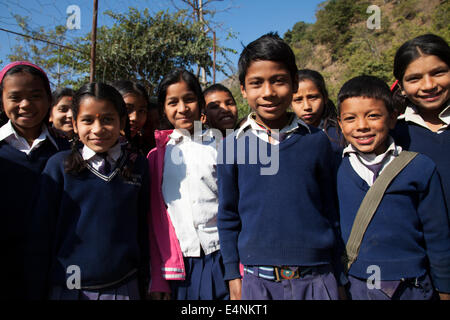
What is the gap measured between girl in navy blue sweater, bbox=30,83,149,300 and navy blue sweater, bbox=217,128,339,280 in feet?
1.69

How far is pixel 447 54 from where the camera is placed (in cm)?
162

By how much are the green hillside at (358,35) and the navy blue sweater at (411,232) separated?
18.5 metres

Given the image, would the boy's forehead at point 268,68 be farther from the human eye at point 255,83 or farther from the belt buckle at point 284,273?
the belt buckle at point 284,273

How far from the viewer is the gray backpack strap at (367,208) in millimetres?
1426

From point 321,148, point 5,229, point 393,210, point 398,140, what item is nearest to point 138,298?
point 5,229

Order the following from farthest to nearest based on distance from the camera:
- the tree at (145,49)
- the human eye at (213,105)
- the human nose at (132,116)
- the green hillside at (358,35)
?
the green hillside at (358,35) → the tree at (145,49) → the human eye at (213,105) → the human nose at (132,116)

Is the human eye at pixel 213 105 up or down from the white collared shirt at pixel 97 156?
up

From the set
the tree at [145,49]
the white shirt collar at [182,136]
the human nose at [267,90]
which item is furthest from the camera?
the tree at [145,49]

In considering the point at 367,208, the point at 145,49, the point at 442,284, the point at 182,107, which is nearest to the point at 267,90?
the point at 182,107

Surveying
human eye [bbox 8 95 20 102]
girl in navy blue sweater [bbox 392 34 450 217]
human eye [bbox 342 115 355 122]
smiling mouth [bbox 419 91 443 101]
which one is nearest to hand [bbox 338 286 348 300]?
girl in navy blue sweater [bbox 392 34 450 217]

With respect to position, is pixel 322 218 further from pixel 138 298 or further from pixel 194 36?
pixel 194 36

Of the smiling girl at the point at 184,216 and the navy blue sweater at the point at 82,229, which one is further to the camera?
the smiling girl at the point at 184,216

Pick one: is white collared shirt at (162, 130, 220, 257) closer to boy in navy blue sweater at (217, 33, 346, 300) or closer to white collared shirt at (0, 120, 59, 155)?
boy in navy blue sweater at (217, 33, 346, 300)

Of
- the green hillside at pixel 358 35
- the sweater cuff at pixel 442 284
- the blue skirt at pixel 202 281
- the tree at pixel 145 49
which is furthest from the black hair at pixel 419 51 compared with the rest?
the green hillside at pixel 358 35
